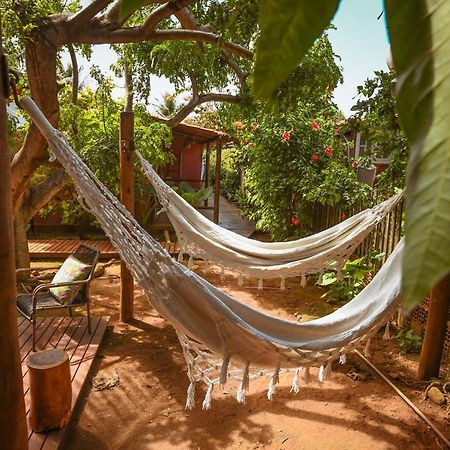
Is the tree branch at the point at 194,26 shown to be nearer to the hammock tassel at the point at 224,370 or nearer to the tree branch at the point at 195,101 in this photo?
the tree branch at the point at 195,101

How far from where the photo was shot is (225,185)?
13.3 meters

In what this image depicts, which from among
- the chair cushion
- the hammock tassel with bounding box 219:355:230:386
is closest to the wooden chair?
the chair cushion

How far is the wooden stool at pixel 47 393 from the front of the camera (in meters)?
2.07

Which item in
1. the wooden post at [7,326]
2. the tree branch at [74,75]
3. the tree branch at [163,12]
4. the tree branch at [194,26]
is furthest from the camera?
the tree branch at [74,75]

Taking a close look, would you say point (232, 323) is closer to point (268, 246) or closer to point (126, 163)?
point (268, 246)

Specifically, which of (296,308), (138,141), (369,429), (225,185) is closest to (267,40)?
(369,429)

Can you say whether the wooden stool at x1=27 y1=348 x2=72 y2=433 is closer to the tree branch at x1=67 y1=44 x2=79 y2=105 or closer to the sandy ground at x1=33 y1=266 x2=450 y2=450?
the sandy ground at x1=33 y1=266 x2=450 y2=450

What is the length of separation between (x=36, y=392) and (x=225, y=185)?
451 inches

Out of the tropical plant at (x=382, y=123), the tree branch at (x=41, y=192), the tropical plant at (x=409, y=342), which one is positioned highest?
the tropical plant at (x=382, y=123)

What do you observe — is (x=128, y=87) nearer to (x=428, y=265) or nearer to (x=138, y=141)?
(x=138, y=141)

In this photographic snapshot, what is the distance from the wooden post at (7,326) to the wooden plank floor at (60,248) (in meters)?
4.33

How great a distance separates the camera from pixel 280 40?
0.16 metres

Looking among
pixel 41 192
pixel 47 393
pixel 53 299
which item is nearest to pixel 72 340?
pixel 53 299

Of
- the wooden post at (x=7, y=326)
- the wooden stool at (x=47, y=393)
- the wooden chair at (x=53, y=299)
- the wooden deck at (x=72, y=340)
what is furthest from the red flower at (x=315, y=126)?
the wooden post at (x=7, y=326)
